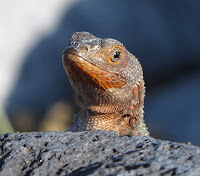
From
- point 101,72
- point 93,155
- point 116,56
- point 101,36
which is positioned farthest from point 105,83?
point 101,36

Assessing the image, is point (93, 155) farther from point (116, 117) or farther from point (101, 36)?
point (101, 36)

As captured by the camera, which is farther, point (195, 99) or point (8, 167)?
point (195, 99)

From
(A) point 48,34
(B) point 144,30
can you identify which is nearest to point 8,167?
(A) point 48,34

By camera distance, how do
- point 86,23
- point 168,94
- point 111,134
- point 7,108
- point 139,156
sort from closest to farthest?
point 139,156
point 111,134
point 7,108
point 86,23
point 168,94

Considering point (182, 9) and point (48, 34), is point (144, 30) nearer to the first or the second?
point (182, 9)

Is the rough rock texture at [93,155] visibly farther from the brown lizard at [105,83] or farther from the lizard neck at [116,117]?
the lizard neck at [116,117]

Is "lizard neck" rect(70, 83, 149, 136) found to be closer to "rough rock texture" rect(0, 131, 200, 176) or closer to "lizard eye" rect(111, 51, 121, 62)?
"lizard eye" rect(111, 51, 121, 62)

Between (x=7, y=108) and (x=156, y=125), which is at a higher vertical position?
(x=7, y=108)

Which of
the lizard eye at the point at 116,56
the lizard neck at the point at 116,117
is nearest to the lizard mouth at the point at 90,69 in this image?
the lizard eye at the point at 116,56
